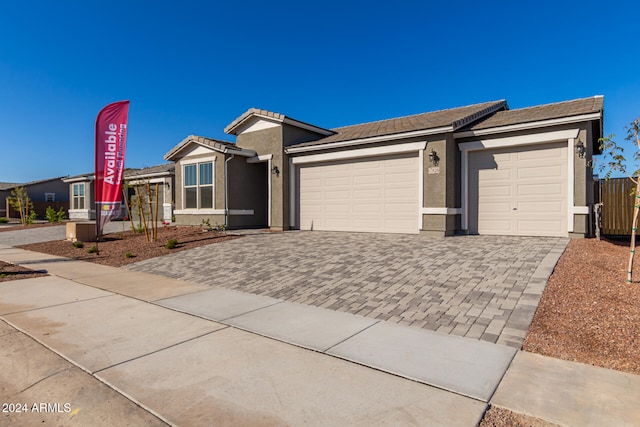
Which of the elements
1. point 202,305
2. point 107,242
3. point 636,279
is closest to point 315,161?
point 107,242

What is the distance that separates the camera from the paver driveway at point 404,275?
4875mm

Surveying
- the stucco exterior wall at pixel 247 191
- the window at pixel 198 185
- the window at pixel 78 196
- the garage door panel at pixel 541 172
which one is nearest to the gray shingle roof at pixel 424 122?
the garage door panel at pixel 541 172

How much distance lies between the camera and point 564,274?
625 cm

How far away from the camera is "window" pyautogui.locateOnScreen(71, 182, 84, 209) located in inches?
1103

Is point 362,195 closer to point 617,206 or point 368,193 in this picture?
point 368,193

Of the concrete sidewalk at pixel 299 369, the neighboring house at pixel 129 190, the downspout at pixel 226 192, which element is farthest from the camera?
the neighboring house at pixel 129 190

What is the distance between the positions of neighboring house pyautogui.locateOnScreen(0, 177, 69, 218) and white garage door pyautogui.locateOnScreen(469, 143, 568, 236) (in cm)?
4039

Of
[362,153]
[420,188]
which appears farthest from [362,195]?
[420,188]

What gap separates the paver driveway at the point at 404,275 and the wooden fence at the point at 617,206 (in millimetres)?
4129

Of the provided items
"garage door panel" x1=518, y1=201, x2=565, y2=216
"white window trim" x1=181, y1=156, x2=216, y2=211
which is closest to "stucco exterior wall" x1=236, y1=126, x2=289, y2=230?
"white window trim" x1=181, y1=156, x2=216, y2=211

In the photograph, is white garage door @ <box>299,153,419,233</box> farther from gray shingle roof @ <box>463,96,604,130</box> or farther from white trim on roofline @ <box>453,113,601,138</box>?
gray shingle roof @ <box>463,96,604,130</box>

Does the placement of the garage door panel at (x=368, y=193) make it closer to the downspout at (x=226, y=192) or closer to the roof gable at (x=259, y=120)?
the roof gable at (x=259, y=120)

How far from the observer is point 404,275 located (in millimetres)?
6797

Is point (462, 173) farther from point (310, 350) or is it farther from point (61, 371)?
point (61, 371)
